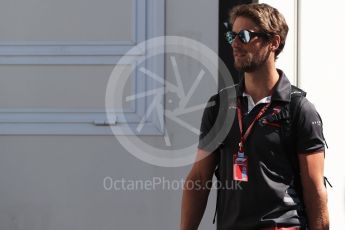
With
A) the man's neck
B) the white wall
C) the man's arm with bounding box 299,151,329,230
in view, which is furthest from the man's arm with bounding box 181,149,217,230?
the white wall

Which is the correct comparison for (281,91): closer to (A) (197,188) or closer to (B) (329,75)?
(A) (197,188)

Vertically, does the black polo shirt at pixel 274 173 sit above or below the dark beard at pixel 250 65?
below

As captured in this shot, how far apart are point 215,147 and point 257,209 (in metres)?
0.37

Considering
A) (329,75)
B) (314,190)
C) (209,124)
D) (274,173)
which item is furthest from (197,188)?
(329,75)

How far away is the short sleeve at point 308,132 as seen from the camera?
3078 mm

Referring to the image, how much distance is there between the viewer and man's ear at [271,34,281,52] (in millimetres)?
3256

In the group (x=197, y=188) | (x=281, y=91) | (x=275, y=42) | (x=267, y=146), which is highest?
(x=275, y=42)

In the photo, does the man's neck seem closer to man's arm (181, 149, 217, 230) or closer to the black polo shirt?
the black polo shirt

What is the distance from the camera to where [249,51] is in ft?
10.6

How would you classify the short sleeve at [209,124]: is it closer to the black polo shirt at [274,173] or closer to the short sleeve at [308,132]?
the black polo shirt at [274,173]

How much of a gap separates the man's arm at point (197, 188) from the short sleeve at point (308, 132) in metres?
0.43

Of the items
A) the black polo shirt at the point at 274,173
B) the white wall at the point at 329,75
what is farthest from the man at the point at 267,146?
the white wall at the point at 329,75

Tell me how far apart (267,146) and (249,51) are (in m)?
0.43

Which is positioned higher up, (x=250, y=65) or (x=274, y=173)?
(x=250, y=65)
